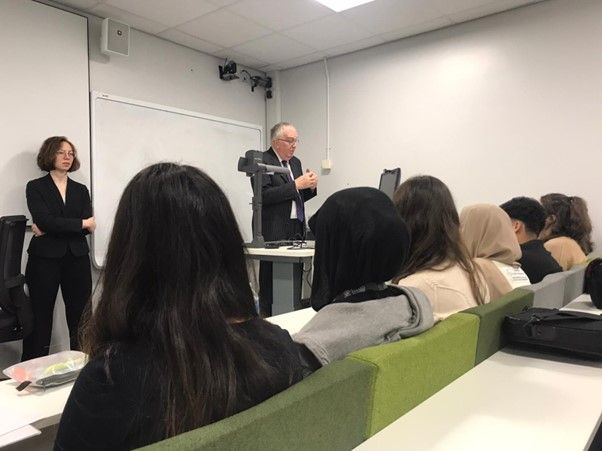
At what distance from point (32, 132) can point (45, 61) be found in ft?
1.80

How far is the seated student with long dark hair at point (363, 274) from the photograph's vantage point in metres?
1.11

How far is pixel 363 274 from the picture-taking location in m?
1.18

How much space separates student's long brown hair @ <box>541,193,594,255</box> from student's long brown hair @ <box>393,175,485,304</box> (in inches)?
78.6

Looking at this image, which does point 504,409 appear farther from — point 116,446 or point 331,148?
point 331,148

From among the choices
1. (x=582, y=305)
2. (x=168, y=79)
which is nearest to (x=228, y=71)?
(x=168, y=79)

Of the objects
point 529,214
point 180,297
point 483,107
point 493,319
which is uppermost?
point 483,107

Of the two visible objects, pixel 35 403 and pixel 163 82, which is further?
pixel 163 82

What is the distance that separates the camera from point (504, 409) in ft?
3.87

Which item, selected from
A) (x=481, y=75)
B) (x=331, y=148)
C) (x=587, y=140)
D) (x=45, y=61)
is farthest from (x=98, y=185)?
(x=587, y=140)

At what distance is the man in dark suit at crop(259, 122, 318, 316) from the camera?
3.21 m

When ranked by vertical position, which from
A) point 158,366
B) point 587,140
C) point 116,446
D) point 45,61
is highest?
point 45,61

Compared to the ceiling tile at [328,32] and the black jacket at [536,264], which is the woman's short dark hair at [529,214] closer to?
the black jacket at [536,264]

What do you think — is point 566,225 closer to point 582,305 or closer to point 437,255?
point 582,305

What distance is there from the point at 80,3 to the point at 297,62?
2212 mm
